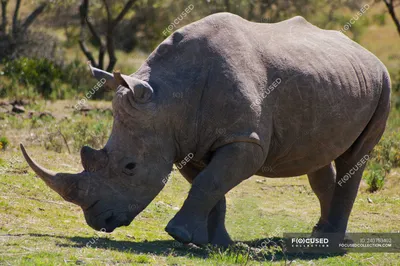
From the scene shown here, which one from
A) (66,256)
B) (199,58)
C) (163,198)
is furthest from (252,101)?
(163,198)

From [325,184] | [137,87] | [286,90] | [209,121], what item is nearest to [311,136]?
[286,90]

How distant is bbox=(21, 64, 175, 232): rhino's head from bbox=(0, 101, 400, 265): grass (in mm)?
334

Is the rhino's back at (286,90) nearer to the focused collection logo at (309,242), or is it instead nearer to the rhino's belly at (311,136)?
the rhino's belly at (311,136)

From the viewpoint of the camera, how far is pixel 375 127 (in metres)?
9.00

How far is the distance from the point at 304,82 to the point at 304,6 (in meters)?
17.5

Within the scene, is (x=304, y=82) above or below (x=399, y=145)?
above

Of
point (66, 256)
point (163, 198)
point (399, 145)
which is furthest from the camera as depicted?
point (399, 145)

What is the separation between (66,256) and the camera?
6.48 m

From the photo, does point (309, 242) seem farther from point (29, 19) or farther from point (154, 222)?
point (29, 19)

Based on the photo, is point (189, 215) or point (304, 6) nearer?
point (189, 215)

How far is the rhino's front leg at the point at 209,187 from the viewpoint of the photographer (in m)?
7.18

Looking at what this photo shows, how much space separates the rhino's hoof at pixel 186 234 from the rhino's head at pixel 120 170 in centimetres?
45

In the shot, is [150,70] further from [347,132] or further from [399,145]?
[399,145]

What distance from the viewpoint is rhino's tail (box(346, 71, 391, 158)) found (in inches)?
353
